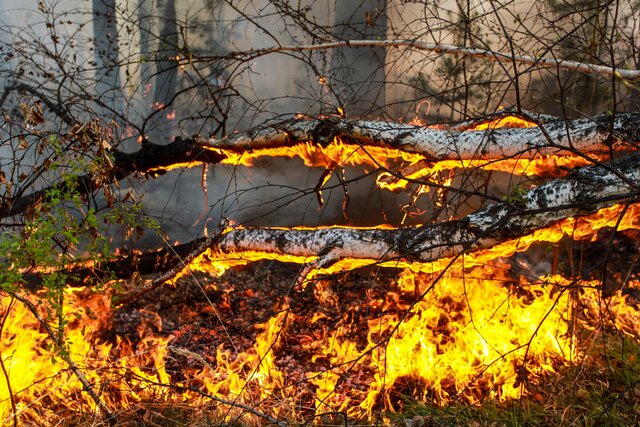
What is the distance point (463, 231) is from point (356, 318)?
3.02 m

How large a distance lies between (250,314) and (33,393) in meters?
2.71

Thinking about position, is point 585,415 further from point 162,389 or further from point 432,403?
point 162,389

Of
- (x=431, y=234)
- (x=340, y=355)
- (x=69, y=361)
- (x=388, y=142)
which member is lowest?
(x=340, y=355)

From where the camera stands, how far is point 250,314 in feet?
21.8

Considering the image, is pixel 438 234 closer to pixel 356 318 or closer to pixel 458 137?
pixel 458 137

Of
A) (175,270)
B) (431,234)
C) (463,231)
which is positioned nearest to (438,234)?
(431,234)

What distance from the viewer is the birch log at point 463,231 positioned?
3.31m

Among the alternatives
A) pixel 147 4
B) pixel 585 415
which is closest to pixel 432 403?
pixel 585 415

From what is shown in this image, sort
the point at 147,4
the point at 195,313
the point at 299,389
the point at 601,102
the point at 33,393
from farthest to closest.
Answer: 1. the point at 147,4
2. the point at 601,102
3. the point at 195,313
4. the point at 299,389
5. the point at 33,393

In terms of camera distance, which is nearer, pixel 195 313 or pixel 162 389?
pixel 162 389

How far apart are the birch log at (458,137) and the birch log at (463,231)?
32 centimetres

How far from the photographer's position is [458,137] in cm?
417

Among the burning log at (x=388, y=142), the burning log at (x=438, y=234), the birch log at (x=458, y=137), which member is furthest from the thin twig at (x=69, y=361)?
the birch log at (x=458, y=137)

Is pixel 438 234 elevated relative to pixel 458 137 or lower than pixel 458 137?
lower
